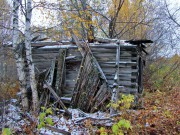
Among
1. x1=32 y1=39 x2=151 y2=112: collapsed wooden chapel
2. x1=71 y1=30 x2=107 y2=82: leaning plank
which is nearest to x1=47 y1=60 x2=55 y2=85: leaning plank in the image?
x1=32 y1=39 x2=151 y2=112: collapsed wooden chapel

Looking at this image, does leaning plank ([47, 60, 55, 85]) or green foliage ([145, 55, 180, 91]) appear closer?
leaning plank ([47, 60, 55, 85])

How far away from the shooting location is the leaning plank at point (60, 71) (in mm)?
9094

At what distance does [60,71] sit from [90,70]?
56.7 inches

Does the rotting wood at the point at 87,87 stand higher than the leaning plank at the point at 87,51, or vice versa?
the leaning plank at the point at 87,51

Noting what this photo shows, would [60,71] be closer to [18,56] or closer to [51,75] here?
[51,75]

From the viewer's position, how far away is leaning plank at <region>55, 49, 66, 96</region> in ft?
29.8

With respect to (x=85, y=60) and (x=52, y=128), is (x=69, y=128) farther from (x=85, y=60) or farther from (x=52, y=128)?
(x=85, y=60)

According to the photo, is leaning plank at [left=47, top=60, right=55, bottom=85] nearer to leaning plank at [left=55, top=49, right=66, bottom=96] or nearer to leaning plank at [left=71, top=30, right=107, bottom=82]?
leaning plank at [left=55, top=49, right=66, bottom=96]

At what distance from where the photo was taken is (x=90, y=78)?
8.54m

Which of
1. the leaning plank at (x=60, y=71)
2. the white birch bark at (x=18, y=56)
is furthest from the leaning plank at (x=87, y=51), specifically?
the white birch bark at (x=18, y=56)

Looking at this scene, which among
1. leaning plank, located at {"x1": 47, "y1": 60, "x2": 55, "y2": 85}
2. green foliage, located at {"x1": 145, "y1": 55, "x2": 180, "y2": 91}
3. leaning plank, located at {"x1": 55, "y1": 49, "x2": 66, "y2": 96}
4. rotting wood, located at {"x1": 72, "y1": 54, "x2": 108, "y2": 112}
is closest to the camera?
rotting wood, located at {"x1": 72, "y1": 54, "x2": 108, "y2": 112}

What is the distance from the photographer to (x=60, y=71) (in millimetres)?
9188

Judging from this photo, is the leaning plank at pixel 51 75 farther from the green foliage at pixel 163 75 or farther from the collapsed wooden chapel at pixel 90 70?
the green foliage at pixel 163 75

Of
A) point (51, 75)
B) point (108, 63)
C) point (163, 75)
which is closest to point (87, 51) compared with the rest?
point (108, 63)
